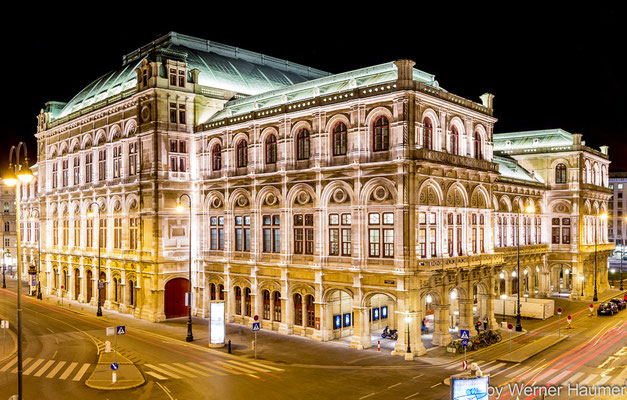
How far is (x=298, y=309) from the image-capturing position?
46.5 meters

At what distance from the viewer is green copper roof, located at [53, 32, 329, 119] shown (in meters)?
61.6

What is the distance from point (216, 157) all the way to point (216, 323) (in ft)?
67.0

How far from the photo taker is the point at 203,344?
139ft

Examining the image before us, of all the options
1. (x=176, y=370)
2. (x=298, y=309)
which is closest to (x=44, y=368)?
(x=176, y=370)

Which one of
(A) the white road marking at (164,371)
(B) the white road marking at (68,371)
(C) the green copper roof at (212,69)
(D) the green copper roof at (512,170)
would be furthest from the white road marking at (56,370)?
(D) the green copper roof at (512,170)

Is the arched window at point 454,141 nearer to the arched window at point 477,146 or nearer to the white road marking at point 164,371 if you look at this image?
the arched window at point 477,146

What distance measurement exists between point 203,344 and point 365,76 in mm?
25930

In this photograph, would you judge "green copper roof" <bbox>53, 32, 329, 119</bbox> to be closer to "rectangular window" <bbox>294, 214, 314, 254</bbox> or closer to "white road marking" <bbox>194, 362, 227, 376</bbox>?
"rectangular window" <bbox>294, 214, 314, 254</bbox>

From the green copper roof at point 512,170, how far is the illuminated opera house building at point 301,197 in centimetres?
45

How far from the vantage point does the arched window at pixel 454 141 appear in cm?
4459

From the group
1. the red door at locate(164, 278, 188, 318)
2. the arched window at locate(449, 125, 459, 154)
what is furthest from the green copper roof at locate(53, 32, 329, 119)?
the arched window at locate(449, 125, 459, 154)

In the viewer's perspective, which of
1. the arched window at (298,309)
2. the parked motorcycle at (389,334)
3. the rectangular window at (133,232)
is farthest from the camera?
the rectangular window at (133,232)

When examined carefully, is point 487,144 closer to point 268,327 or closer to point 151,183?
point 268,327

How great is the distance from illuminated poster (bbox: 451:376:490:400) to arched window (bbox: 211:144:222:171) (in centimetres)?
4014
